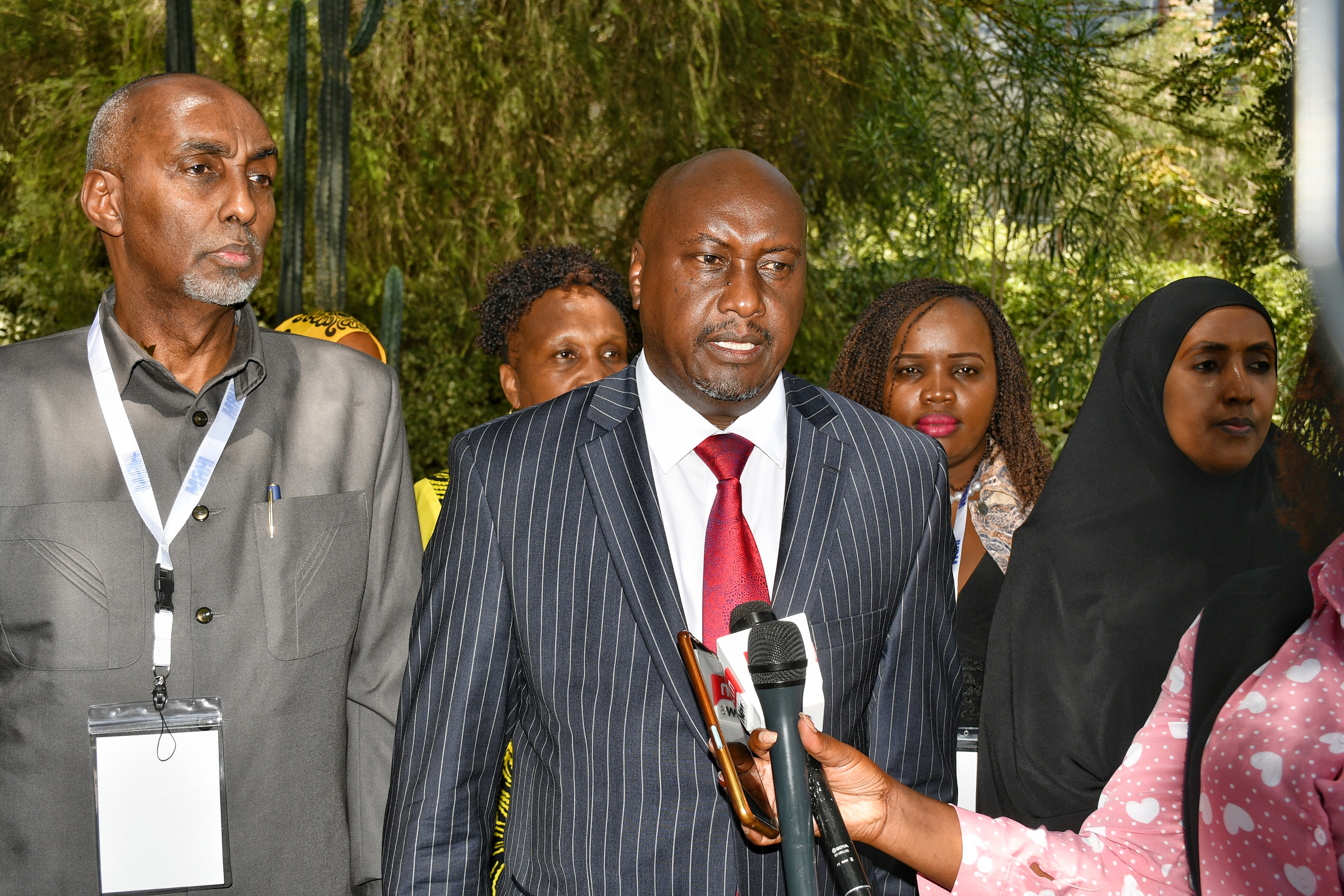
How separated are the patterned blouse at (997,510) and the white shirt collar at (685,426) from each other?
121 centimetres

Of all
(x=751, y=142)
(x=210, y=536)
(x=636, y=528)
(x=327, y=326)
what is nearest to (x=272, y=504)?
(x=210, y=536)

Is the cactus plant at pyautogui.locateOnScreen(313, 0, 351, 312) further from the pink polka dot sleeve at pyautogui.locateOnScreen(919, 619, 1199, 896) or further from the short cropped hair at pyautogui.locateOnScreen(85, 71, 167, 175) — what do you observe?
the pink polka dot sleeve at pyautogui.locateOnScreen(919, 619, 1199, 896)

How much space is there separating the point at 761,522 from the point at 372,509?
0.75 m

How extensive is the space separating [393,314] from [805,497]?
5.93 meters

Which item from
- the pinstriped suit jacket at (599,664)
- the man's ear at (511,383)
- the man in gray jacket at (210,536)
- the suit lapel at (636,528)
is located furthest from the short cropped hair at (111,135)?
the man's ear at (511,383)

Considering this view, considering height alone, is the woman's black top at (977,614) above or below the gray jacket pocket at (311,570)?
below

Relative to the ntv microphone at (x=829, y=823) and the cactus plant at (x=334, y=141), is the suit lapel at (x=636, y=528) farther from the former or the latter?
the cactus plant at (x=334, y=141)

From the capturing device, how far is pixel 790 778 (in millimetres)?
978

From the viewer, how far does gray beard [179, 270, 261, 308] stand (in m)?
1.88

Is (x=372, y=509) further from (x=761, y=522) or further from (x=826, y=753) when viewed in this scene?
(x=826, y=753)

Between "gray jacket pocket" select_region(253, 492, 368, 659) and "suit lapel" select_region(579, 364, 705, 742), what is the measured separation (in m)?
0.54

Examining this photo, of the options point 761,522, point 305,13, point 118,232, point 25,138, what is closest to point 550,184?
point 305,13

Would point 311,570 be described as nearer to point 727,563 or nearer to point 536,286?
point 727,563

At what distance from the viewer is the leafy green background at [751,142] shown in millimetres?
5641
